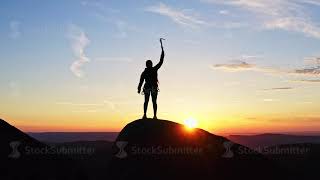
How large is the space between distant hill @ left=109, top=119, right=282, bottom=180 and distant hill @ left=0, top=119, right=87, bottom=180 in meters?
2.13

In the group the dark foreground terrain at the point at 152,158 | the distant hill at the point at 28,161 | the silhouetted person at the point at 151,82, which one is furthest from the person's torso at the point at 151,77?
the distant hill at the point at 28,161

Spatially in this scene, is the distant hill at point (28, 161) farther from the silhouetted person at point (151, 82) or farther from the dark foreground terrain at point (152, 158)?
the silhouetted person at point (151, 82)

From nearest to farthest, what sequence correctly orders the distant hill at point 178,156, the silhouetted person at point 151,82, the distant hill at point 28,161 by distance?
1. the distant hill at point 28,161
2. the distant hill at point 178,156
3. the silhouetted person at point 151,82

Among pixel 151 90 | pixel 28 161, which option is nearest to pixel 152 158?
pixel 151 90

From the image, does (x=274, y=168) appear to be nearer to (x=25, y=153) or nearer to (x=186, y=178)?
(x=186, y=178)

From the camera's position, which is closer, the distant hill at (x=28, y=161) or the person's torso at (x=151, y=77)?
the distant hill at (x=28, y=161)

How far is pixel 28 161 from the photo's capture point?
55.7 feet

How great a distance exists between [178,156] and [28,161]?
5.90 meters

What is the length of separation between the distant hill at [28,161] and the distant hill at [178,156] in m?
2.13

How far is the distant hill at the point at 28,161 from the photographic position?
1647 cm

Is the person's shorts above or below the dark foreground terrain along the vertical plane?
above

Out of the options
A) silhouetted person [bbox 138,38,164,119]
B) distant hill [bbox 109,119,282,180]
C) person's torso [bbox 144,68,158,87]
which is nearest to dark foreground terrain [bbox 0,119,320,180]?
distant hill [bbox 109,119,282,180]

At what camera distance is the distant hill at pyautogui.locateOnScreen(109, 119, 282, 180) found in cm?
1773

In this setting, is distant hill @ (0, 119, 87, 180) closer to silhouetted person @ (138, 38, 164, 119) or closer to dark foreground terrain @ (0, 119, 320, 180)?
dark foreground terrain @ (0, 119, 320, 180)
